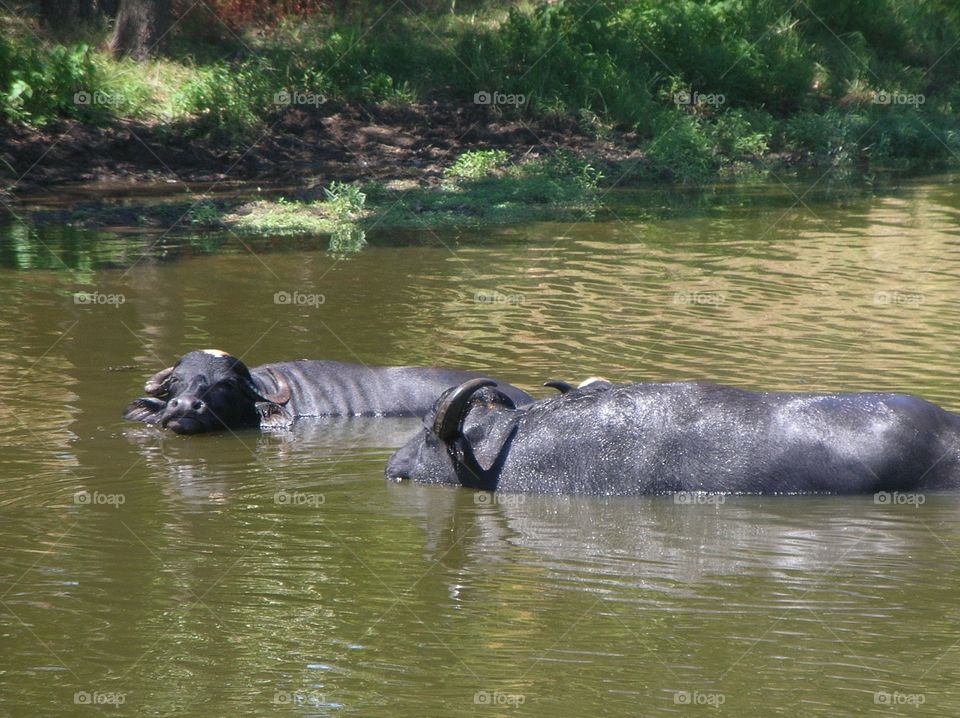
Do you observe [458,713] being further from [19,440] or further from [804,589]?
[19,440]

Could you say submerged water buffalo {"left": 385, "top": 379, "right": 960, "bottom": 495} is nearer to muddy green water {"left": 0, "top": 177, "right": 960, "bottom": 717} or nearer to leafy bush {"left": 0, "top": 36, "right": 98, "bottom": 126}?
muddy green water {"left": 0, "top": 177, "right": 960, "bottom": 717}

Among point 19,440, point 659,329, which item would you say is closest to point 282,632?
point 19,440

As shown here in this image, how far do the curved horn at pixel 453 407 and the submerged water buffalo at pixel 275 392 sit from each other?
1.92 metres

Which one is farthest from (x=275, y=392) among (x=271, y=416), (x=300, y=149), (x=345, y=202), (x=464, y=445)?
(x=300, y=149)

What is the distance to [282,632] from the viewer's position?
6.54m

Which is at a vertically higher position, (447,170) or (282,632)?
(447,170)

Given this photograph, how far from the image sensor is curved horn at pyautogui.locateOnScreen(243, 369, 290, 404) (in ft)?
37.9

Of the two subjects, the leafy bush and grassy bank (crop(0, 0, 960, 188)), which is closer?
the leafy bush

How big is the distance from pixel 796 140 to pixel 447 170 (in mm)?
8317

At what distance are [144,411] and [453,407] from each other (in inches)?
132

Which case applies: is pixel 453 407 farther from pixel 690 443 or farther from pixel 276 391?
pixel 276 391

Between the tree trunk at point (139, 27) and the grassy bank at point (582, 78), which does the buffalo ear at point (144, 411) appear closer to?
the grassy bank at point (582, 78)

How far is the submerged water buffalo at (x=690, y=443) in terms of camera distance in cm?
847

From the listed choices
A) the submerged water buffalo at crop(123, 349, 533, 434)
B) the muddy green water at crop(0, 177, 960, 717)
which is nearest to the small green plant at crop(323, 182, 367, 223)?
the muddy green water at crop(0, 177, 960, 717)
